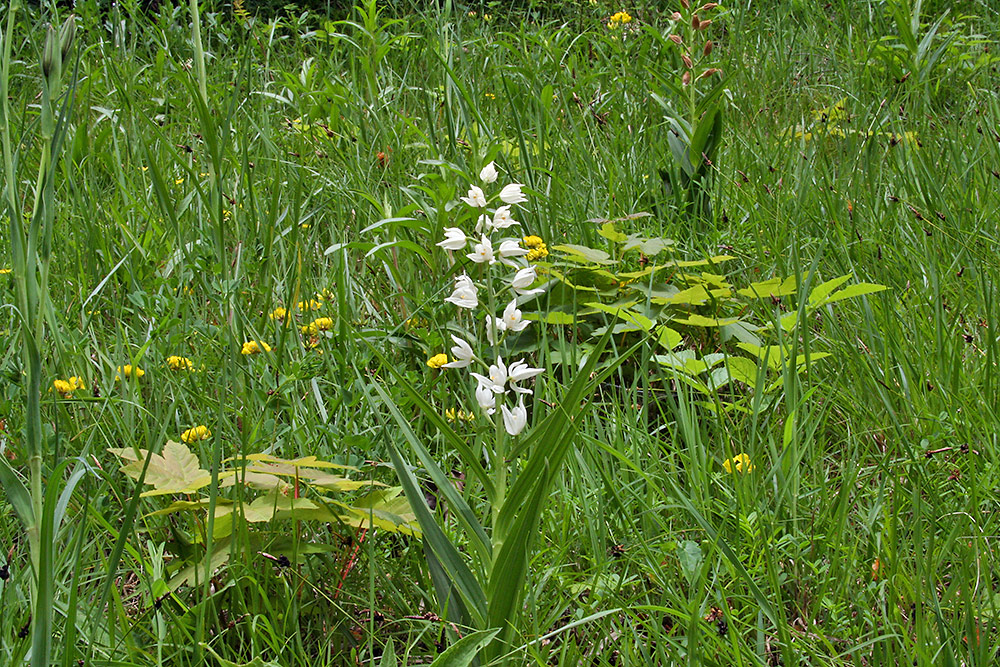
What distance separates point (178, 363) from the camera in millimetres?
1425

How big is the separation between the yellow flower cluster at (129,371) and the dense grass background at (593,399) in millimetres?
25

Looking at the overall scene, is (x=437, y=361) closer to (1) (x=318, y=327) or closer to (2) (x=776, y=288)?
(1) (x=318, y=327)

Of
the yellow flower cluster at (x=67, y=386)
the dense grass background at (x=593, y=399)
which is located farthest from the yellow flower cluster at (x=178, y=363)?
the yellow flower cluster at (x=67, y=386)

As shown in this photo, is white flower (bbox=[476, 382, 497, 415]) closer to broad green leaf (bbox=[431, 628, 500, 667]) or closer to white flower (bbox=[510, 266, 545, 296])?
white flower (bbox=[510, 266, 545, 296])

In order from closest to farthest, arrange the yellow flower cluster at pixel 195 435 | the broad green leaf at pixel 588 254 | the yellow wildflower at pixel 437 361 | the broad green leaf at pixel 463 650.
Answer: the broad green leaf at pixel 463 650, the yellow flower cluster at pixel 195 435, the yellow wildflower at pixel 437 361, the broad green leaf at pixel 588 254

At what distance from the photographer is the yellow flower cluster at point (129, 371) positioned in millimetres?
1339

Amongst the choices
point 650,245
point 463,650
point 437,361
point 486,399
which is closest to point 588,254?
point 650,245

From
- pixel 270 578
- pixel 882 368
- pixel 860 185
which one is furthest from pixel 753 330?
pixel 270 578

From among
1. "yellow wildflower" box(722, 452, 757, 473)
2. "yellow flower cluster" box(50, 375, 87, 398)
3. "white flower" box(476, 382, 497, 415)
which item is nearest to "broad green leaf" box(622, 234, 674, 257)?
"yellow wildflower" box(722, 452, 757, 473)

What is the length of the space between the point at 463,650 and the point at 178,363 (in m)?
0.87

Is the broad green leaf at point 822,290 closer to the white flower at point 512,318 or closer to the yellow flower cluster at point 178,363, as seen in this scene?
the white flower at point 512,318

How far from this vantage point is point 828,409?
54.8 inches

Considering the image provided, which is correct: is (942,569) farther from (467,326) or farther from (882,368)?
(467,326)

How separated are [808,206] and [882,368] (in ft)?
2.36
